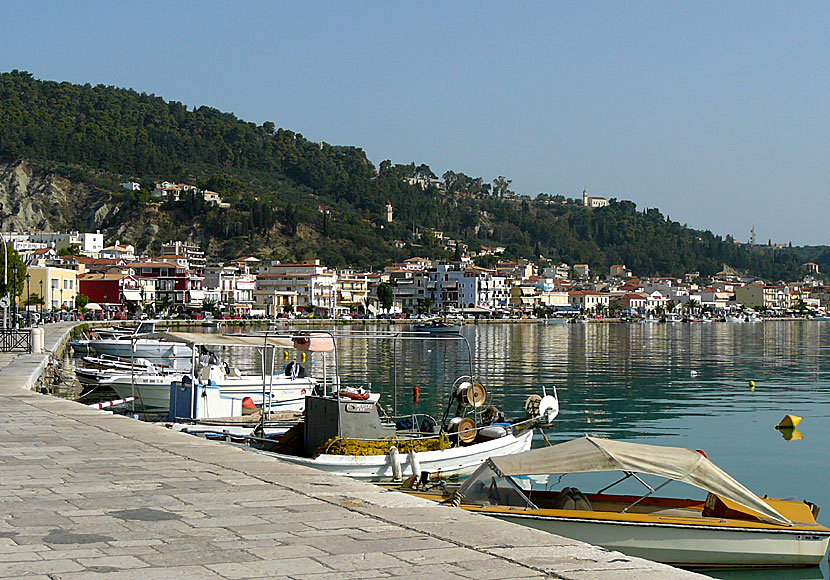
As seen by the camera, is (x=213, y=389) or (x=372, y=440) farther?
(x=213, y=389)

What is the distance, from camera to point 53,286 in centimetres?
10031

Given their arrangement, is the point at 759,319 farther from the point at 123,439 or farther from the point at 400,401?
the point at 123,439

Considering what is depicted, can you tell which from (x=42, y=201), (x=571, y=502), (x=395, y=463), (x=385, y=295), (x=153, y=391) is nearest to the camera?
(x=571, y=502)

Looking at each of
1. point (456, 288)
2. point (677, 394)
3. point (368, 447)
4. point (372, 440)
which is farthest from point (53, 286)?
point (368, 447)

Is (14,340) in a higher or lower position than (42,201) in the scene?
lower

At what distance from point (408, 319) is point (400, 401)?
334 ft

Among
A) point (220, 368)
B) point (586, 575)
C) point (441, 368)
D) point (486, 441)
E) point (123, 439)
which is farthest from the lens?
point (441, 368)

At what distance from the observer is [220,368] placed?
2688 centimetres

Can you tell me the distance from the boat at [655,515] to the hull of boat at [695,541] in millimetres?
11

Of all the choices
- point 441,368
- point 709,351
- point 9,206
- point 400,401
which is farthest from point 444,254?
point 400,401

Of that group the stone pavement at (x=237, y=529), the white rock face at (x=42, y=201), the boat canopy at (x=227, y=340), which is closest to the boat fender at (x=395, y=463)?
the stone pavement at (x=237, y=529)

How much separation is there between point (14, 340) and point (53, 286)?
215 ft

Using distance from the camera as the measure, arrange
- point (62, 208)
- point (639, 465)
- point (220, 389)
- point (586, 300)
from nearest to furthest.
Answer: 1. point (639, 465)
2. point (220, 389)
3. point (62, 208)
4. point (586, 300)

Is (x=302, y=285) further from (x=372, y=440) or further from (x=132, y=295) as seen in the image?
(x=372, y=440)
